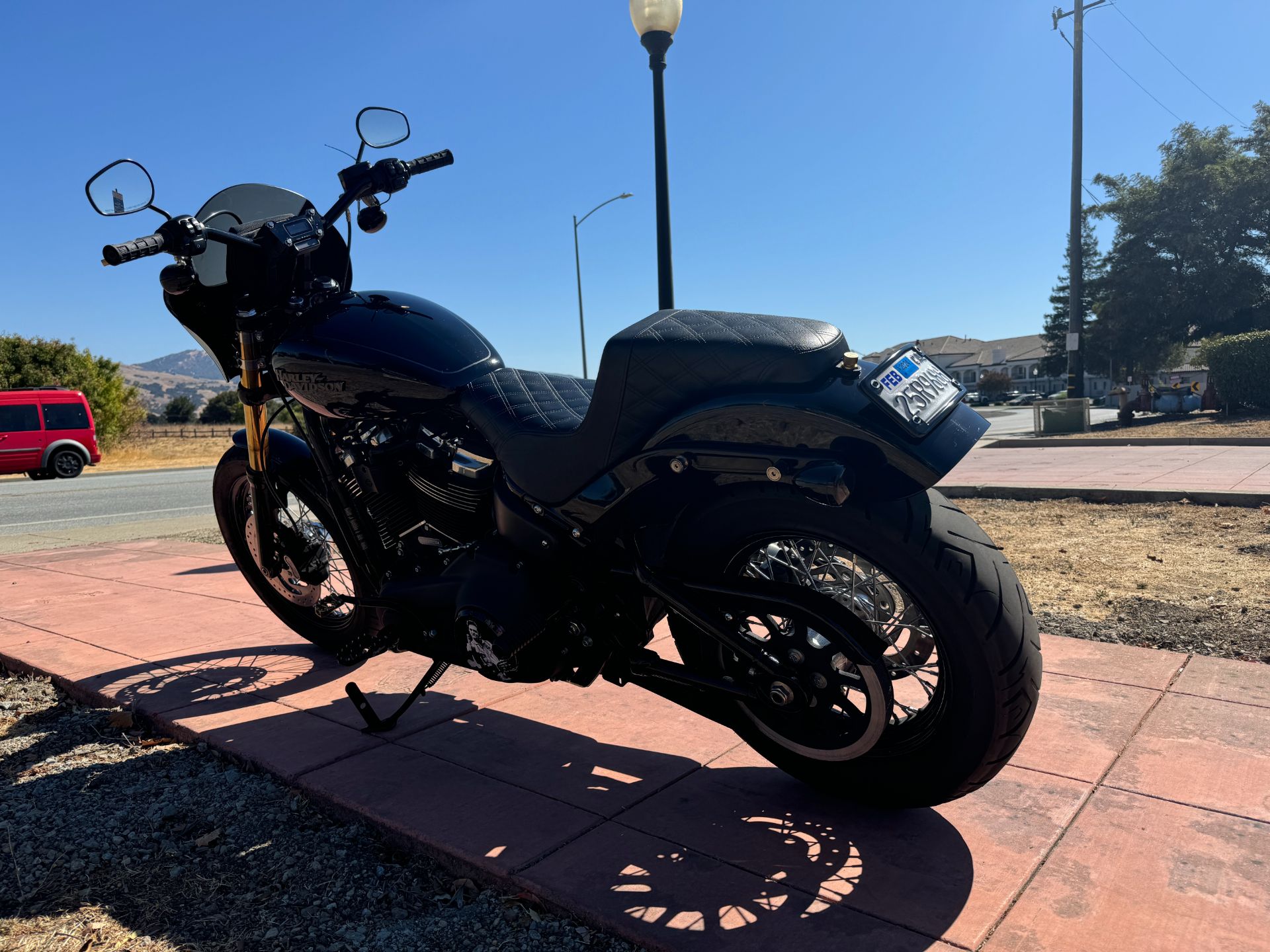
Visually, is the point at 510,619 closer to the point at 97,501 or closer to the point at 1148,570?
the point at 1148,570

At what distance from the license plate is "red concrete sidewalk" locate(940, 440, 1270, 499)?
4535mm

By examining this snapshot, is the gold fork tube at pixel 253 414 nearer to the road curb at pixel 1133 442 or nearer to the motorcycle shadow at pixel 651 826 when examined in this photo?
the motorcycle shadow at pixel 651 826

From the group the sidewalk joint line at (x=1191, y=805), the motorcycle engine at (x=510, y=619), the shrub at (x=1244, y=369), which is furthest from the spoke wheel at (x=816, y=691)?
the shrub at (x=1244, y=369)

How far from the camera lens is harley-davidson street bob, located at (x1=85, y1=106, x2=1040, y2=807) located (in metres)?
1.99

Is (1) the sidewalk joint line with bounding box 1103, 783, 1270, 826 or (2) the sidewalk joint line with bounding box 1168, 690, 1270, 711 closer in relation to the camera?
(1) the sidewalk joint line with bounding box 1103, 783, 1270, 826

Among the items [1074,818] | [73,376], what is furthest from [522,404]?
[73,376]

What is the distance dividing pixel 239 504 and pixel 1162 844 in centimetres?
351

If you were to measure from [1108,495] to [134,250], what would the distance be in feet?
25.1

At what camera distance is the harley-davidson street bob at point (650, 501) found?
1992mm

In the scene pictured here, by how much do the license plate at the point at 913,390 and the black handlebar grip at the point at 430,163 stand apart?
1984mm

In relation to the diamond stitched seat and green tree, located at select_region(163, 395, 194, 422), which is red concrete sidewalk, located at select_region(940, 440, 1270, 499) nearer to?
the diamond stitched seat

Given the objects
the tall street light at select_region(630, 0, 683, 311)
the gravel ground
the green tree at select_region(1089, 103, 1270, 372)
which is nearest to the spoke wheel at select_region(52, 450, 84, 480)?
the tall street light at select_region(630, 0, 683, 311)

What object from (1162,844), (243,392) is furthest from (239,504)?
(1162,844)

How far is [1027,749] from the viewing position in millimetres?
2689
